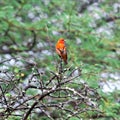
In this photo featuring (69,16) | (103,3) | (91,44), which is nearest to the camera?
(69,16)

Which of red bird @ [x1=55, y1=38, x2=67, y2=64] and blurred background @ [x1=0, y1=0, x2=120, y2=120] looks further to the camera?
blurred background @ [x1=0, y1=0, x2=120, y2=120]

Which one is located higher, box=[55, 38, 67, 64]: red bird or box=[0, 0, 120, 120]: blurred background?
box=[55, 38, 67, 64]: red bird

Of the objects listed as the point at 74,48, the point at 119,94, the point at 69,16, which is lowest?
the point at 119,94

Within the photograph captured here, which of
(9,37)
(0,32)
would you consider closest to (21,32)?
(9,37)

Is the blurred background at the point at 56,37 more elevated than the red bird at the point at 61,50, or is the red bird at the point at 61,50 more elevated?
the red bird at the point at 61,50

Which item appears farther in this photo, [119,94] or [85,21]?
[85,21]

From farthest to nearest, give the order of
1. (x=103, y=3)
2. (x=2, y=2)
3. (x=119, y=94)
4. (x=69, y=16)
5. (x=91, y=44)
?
(x=103, y=3), (x=2, y=2), (x=91, y=44), (x=69, y=16), (x=119, y=94)

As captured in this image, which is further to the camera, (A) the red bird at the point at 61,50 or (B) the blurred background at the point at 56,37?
(B) the blurred background at the point at 56,37

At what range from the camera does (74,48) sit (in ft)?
25.5

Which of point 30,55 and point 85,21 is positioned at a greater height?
point 85,21

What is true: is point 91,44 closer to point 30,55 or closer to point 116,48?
point 116,48

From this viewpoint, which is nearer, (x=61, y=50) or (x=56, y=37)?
(x=61, y=50)

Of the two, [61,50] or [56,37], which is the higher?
[61,50]

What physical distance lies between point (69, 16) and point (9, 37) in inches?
53.2
